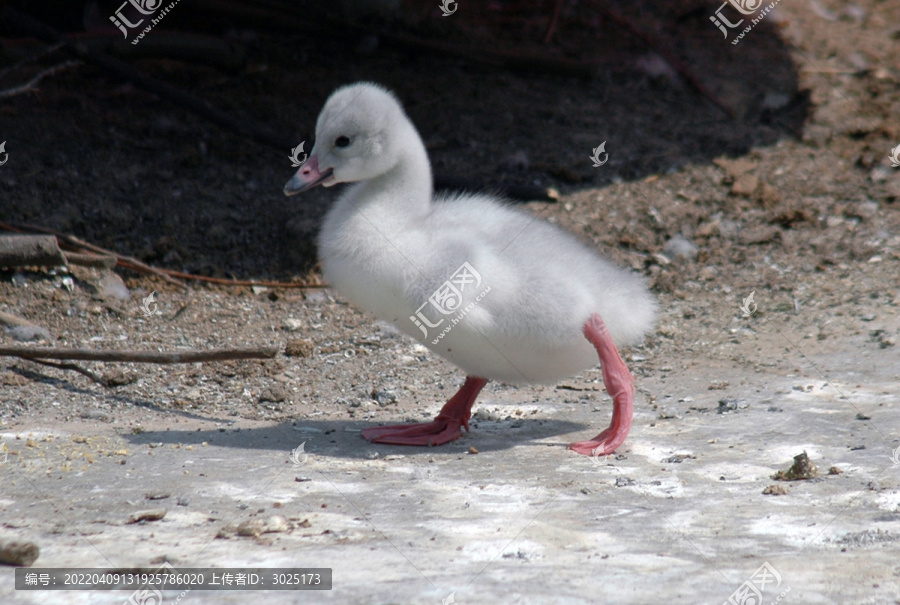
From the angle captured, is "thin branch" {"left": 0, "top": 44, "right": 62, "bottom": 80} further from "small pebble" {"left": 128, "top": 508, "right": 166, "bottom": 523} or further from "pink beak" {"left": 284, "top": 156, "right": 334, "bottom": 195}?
"small pebble" {"left": 128, "top": 508, "right": 166, "bottom": 523}

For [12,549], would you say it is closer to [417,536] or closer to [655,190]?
[417,536]

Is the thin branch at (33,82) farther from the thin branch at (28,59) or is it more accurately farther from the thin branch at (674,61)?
the thin branch at (674,61)

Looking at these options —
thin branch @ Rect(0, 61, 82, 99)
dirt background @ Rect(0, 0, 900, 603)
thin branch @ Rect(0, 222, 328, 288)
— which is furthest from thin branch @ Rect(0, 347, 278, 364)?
thin branch @ Rect(0, 61, 82, 99)

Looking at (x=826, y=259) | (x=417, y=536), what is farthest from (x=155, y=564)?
(x=826, y=259)

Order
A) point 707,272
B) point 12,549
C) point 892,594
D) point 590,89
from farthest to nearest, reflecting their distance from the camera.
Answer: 1. point 590,89
2. point 707,272
3. point 12,549
4. point 892,594

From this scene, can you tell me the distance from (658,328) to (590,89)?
10.8 feet

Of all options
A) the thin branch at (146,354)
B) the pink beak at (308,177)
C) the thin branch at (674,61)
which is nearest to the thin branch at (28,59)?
the thin branch at (146,354)

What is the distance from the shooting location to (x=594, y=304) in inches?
172

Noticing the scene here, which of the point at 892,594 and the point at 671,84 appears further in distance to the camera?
the point at 671,84

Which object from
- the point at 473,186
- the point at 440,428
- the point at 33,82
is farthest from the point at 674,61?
the point at 440,428

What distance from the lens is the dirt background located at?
12.4 ft

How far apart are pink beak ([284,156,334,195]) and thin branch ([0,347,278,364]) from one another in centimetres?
80

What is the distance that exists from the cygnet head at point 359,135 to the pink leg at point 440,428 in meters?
1.05

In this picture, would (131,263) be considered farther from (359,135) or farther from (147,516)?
(147,516)
